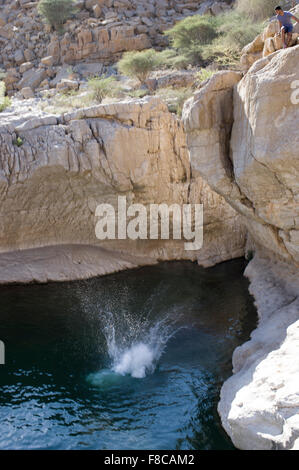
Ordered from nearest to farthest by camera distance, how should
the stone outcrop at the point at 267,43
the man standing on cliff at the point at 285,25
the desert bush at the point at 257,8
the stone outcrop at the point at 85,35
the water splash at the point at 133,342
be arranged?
the man standing on cliff at the point at 285,25
the water splash at the point at 133,342
the stone outcrop at the point at 267,43
the desert bush at the point at 257,8
the stone outcrop at the point at 85,35

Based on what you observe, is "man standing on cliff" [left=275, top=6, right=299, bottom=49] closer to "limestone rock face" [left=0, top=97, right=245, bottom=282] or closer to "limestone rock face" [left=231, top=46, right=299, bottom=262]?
"limestone rock face" [left=231, top=46, right=299, bottom=262]

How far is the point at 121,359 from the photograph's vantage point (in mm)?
8969

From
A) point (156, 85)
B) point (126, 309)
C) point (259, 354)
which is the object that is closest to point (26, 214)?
point (126, 309)

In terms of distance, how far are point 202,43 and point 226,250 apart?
15.9 meters

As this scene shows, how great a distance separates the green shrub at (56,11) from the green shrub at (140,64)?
867cm

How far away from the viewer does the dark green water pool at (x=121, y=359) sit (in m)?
6.87

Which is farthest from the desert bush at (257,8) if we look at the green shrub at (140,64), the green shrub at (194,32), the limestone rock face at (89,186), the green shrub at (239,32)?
the limestone rock face at (89,186)

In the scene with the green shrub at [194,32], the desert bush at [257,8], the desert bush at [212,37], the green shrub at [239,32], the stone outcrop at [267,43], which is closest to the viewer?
the stone outcrop at [267,43]

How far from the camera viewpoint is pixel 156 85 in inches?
833

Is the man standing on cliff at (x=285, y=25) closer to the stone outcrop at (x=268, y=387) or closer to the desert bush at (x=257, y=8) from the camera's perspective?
the stone outcrop at (x=268, y=387)

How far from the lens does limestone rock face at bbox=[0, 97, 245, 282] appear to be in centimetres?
1330

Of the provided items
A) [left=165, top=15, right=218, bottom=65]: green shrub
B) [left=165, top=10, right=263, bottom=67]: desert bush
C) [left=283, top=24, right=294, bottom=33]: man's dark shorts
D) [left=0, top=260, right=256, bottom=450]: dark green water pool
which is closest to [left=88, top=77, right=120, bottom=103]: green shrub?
[left=165, top=10, right=263, bottom=67]: desert bush

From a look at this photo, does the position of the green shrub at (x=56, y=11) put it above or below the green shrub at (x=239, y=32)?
above

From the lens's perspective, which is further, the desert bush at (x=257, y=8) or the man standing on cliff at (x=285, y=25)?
the desert bush at (x=257, y=8)
